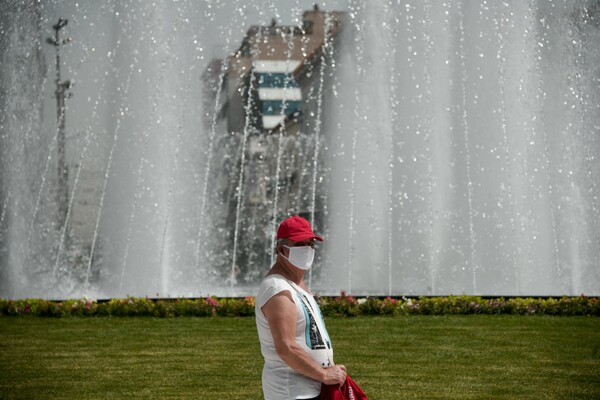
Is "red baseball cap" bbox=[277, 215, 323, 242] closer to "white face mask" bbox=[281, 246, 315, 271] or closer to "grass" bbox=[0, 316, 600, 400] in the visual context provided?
"white face mask" bbox=[281, 246, 315, 271]

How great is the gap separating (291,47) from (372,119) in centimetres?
249

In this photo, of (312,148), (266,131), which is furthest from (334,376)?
(266,131)

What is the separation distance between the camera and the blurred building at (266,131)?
15.8 m

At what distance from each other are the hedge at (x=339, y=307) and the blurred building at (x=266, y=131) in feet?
11.0

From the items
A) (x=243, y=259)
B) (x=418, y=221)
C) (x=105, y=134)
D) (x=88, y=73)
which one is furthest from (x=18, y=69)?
(x=418, y=221)

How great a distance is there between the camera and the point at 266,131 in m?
16.8

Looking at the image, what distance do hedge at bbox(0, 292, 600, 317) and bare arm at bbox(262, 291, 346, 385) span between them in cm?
774

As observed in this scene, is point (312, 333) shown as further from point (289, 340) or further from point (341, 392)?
point (341, 392)

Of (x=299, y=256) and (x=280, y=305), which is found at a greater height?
(x=299, y=256)

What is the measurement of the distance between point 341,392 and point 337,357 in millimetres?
5084

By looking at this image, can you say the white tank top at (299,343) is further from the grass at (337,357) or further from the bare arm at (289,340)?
the grass at (337,357)

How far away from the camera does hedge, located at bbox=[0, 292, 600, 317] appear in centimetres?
1168

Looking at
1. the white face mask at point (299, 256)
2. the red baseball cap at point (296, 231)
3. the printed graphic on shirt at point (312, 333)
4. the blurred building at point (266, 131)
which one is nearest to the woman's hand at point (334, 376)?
the printed graphic on shirt at point (312, 333)

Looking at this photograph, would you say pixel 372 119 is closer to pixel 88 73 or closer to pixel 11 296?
pixel 88 73
